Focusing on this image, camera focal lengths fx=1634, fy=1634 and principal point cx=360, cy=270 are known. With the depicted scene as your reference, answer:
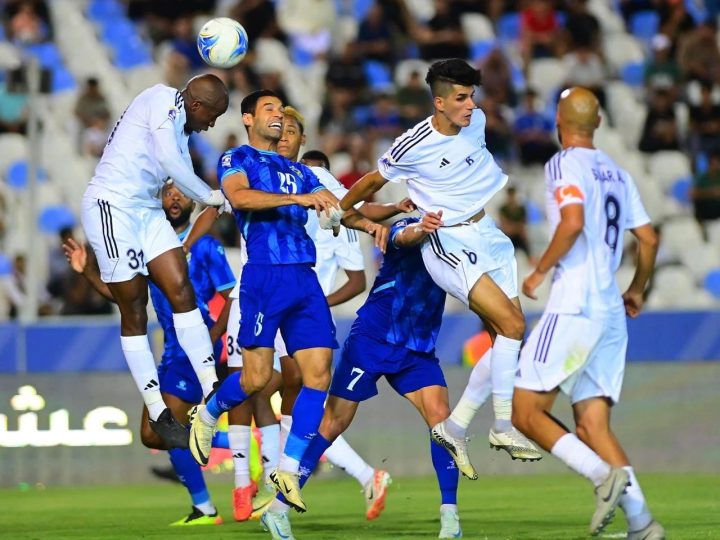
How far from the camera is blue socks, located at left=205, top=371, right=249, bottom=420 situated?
985cm

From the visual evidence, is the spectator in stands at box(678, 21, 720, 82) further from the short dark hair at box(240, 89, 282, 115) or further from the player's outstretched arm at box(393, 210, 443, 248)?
the short dark hair at box(240, 89, 282, 115)

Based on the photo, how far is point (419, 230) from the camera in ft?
33.0

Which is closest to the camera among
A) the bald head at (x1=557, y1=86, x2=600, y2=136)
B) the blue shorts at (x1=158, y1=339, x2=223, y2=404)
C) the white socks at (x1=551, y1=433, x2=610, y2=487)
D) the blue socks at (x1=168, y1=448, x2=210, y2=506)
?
the white socks at (x1=551, y1=433, x2=610, y2=487)

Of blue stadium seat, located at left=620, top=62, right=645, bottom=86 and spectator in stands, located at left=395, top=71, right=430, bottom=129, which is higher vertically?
blue stadium seat, located at left=620, top=62, right=645, bottom=86

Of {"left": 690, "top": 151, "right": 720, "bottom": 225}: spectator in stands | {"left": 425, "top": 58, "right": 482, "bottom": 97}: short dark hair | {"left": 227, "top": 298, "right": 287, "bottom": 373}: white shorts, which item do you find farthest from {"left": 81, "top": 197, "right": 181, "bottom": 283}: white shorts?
{"left": 690, "top": 151, "right": 720, "bottom": 225}: spectator in stands

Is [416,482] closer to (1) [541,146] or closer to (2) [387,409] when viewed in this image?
(2) [387,409]

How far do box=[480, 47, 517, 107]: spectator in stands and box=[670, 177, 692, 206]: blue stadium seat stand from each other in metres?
2.37

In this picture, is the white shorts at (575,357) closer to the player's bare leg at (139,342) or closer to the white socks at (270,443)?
the player's bare leg at (139,342)

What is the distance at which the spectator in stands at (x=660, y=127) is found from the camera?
68.4 ft

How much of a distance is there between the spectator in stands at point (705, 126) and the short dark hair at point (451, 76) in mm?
10740

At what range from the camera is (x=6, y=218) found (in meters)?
19.5

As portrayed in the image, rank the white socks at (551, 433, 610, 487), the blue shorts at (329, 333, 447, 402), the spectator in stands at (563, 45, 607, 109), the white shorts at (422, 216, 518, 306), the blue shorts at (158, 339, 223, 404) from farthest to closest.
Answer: the spectator in stands at (563, 45, 607, 109)
the blue shorts at (158, 339, 223, 404)
the blue shorts at (329, 333, 447, 402)
the white shorts at (422, 216, 518, 306)
the white socks at (551, 433, 610, 487)

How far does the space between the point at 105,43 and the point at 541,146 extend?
651 centimetres

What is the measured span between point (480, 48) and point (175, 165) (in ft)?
41.7
